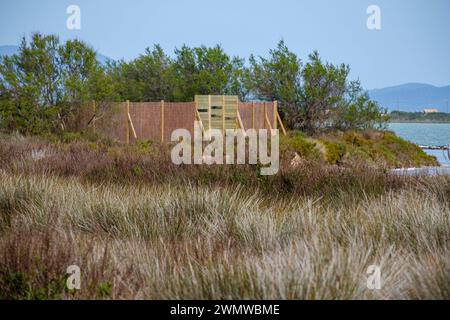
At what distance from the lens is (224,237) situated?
6.42m

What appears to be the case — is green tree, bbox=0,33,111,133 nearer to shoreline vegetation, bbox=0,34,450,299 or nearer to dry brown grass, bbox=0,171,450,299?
shoreline vegetation, bbox=0,34,450,299

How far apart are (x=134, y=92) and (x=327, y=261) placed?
87.4ft

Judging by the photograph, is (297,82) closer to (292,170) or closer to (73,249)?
(292,170)

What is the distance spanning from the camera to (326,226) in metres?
6.21

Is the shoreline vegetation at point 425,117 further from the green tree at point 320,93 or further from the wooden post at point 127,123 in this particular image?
the wooden post at point 127,123

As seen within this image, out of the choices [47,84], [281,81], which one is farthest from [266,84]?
[47,84]

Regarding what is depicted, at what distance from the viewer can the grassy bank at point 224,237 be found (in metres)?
4.50

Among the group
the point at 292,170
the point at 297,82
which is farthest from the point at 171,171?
the point at 297,82

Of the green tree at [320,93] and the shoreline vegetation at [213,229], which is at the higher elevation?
the green tree at [320,93]

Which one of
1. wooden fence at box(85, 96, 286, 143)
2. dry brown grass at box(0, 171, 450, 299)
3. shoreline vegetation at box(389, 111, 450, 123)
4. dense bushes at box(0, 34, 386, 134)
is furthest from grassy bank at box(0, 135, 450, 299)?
shoreline vegetation at box(389, 111, 450, 123)

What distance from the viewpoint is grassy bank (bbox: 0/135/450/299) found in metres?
4.50

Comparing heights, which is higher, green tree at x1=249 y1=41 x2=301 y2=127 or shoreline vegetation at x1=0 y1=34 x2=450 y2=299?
green tree at x1=249 y1=41 x2=301 y2=127

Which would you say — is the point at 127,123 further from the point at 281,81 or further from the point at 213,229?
the point at 213,229

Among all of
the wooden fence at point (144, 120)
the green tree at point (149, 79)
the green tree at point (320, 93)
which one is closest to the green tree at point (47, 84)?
the wooden fence at point (144, 120)
